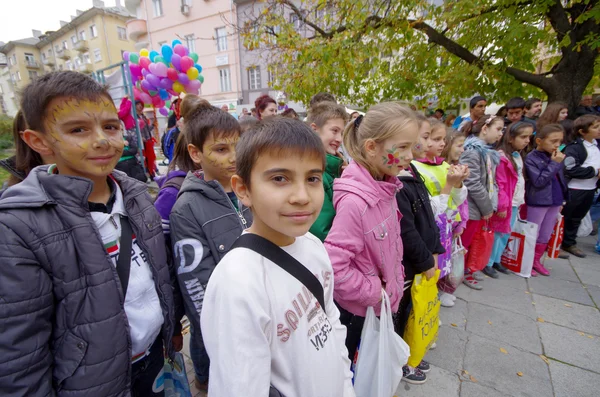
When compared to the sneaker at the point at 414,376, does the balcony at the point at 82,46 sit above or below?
above

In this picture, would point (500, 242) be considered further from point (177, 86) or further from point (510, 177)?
point (177, 86)

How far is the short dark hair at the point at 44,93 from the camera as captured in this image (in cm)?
112

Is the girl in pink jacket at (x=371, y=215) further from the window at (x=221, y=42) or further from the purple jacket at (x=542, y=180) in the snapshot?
A: the window at (x=221, y=42)

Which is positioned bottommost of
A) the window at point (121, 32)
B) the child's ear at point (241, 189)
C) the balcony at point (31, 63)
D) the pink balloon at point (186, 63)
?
the child's ear at point (241, 189)

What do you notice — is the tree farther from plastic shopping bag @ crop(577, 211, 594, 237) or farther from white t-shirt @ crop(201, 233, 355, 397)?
white t-shirt @ crop(201, 233, 355, 397)

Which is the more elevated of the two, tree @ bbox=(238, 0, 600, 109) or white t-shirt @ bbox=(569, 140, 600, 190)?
tree @ bbox=(238, 0, 600, 109)

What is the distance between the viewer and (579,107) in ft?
18.0

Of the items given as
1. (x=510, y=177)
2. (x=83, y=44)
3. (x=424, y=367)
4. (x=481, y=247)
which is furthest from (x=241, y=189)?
(x=83, y=44)

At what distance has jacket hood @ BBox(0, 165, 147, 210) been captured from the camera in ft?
3.19

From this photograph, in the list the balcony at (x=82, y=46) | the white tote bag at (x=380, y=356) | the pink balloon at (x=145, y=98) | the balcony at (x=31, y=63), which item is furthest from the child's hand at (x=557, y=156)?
the balcony at (x=31, y=63)

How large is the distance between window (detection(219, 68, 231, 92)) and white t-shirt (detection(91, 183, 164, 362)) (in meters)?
22.7

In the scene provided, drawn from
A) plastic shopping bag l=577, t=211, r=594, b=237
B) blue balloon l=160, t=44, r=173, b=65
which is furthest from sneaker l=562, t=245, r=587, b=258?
blue balloon l=160, t=44, r=173, b=65

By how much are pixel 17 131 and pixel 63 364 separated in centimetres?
99

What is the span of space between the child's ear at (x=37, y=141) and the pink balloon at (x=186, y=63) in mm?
4987
